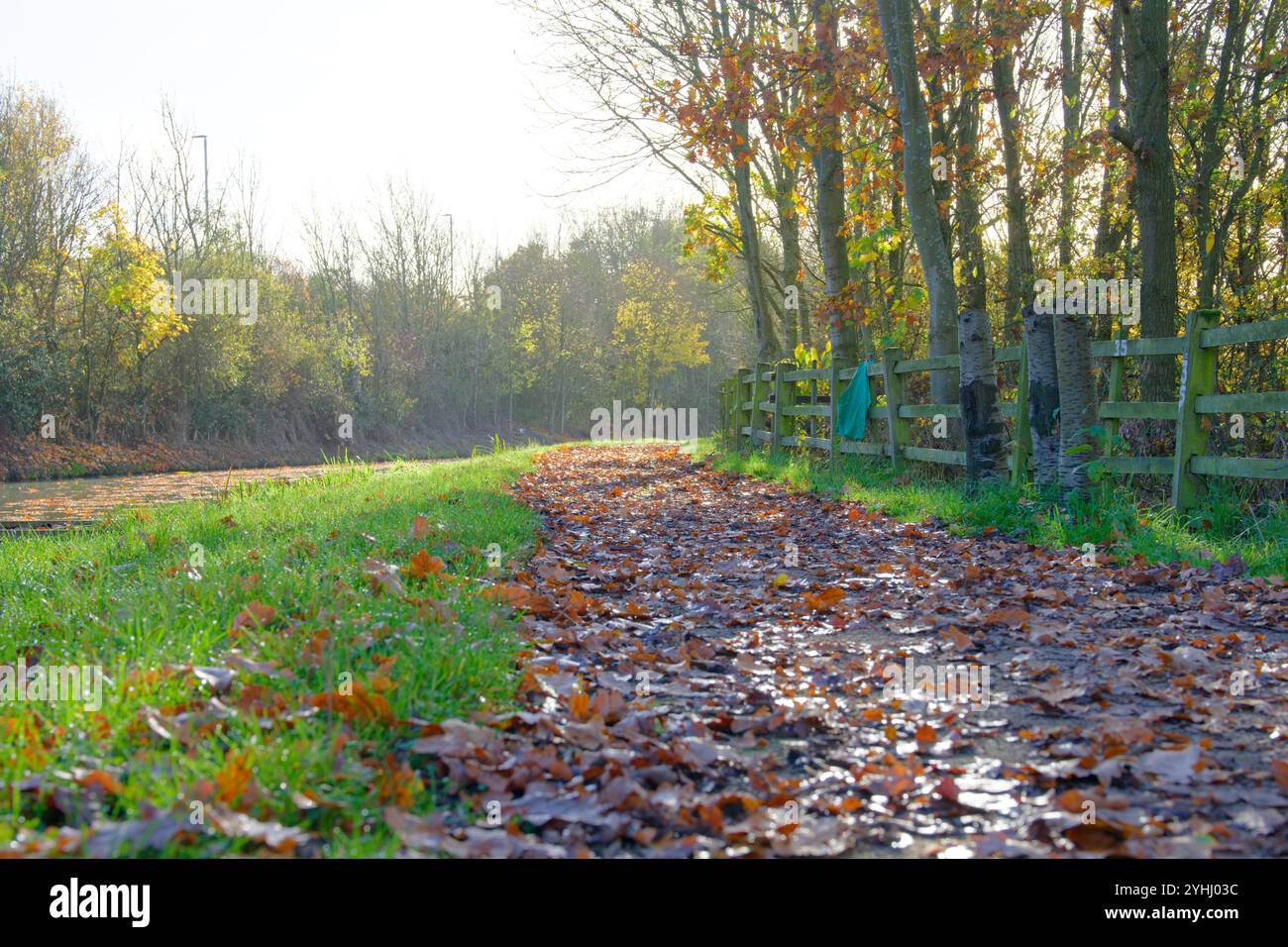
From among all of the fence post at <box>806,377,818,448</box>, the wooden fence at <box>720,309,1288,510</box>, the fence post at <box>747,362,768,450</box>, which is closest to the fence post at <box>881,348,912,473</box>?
the wooden fence at <box>720,309,1288,510</box>

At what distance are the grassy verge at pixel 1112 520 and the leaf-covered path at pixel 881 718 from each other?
29 cm

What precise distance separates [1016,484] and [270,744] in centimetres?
803

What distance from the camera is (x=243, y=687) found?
305 centimetres

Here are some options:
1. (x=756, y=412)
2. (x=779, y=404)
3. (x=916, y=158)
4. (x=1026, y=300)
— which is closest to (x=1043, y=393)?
(x=1026, y=300)

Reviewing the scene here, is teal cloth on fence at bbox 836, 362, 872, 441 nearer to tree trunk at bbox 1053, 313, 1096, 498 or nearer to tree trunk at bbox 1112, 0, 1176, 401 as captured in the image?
tree trunk at bbox 1112, 0, 1176, 401

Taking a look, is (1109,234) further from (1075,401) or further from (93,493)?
(93,493)

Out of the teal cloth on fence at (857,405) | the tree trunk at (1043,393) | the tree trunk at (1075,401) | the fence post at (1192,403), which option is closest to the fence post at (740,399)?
the teal cloth on fence at (857,405)

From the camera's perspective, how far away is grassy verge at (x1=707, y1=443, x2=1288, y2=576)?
6219 millimetres

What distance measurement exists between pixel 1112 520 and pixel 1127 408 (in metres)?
1.27

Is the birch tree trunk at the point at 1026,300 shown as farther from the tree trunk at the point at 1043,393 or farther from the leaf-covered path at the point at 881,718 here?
the leaf-covered path at the point at 881,718

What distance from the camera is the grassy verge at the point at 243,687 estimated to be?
7.62 ft

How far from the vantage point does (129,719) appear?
9.15 feet

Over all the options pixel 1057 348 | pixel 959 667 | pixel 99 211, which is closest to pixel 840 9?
pixel 1057 348

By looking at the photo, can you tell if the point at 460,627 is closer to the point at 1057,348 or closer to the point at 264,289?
the point at 1057,348
